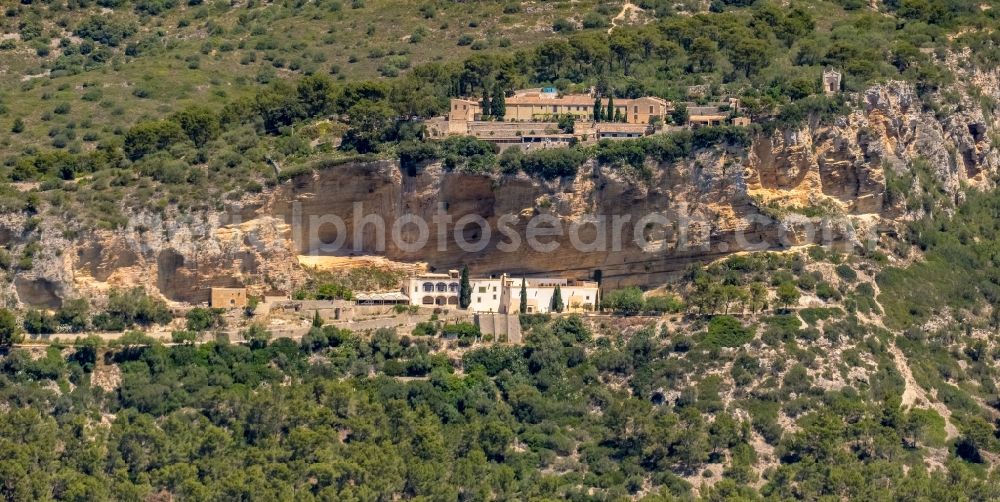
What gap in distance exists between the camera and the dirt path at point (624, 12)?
10719cm

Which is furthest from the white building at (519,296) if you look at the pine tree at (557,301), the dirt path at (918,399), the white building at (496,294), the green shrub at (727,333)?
the dirt path at (918,399)

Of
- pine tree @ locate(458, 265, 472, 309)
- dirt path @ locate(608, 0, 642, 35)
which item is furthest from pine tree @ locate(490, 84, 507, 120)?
dirt path @ locate(608, 0, 642, 35)

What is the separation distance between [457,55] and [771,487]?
106 ft

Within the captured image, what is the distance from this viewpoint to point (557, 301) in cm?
8625

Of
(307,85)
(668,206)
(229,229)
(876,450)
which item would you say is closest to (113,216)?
(229,229)

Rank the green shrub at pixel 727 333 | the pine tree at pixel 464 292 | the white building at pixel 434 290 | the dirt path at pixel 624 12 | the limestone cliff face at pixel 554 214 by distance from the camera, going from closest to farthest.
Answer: the green shrub at pixel 727 333 → the limestone cliff face at pixel 554 214 → the pine tree at pixel 464 292 → the white building at pixel 434 290 → the dirt path at pixel 624 12

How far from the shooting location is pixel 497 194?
284 ft

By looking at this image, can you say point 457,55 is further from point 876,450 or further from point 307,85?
point 876,450

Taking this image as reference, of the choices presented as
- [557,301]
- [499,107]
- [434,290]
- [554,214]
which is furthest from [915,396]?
[499,107]

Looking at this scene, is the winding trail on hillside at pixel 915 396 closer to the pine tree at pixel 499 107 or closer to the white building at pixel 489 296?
the white building at pixel 489 296

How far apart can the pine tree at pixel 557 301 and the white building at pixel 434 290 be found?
298cm

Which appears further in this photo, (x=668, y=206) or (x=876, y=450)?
(x=668, y=206)

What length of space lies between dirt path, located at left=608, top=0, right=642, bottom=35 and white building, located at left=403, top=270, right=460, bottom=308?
72.1 feet

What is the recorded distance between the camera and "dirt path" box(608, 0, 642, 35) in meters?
107
